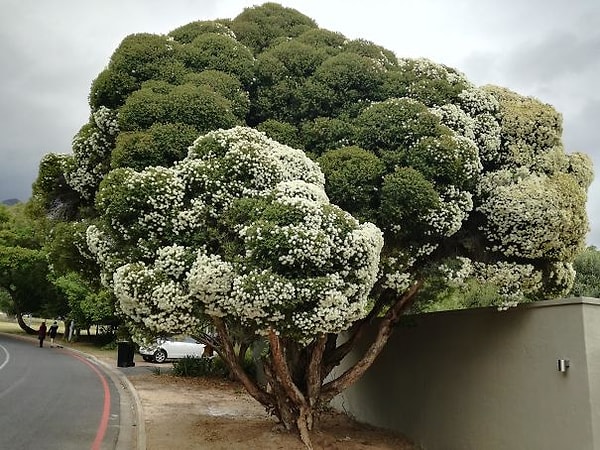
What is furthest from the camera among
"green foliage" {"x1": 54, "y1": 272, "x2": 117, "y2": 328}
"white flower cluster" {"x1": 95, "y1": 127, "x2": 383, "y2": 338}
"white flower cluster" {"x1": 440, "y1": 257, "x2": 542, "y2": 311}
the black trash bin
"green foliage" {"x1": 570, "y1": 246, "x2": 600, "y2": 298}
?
"green foliage" {"x1": 54, "y1": 272, "x2": 117, "y2": 328}

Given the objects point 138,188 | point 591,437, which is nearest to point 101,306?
point 138,188

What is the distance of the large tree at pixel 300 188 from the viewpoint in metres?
6.53

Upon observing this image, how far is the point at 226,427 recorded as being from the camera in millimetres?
10227

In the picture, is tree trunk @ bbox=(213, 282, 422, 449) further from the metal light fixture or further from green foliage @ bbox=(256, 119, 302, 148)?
green foliage @ bbox=(256, 119, 302, 148)

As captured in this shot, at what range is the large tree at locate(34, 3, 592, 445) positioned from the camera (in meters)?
6.53

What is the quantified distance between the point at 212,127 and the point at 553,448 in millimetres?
5942

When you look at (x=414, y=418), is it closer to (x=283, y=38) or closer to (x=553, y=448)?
(x=553, y=448)

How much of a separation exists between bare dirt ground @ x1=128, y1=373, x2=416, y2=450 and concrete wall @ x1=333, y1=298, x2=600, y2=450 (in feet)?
2.82

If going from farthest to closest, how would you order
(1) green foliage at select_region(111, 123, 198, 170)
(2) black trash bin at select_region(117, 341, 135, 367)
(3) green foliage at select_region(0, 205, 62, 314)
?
(3) green foliage at select_region(0, 205, 62, 314) < (2) black trash bin at select_region(117, 341, 135, 367) < (1) green foliage at select_region(111, 123, 198, 170)

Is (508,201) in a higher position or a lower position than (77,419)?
higher

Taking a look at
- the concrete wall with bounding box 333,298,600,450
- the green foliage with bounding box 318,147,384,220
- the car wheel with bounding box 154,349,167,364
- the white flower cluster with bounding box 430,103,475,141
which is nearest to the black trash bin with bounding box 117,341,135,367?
the car wheel with bounding box 154,349,167,364

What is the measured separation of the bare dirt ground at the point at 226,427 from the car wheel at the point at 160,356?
30.2 ft

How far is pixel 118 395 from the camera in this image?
14.4 meters

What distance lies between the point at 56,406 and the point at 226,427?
13.7 feet
